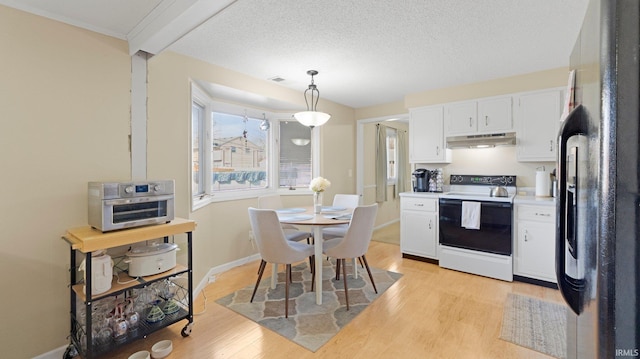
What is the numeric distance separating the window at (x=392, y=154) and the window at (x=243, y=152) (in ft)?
7.67

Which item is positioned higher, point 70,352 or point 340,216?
point 340,216

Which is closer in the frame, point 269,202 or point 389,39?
point 389,39

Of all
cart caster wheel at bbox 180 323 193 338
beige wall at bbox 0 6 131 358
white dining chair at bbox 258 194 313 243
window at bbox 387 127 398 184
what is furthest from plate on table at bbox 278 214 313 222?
window at bbox 387 127 398 184

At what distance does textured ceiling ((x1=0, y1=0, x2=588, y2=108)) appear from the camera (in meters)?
1.88

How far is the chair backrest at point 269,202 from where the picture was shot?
3424mm

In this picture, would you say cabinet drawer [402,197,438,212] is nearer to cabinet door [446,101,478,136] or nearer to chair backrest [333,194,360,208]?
chair backrest [333,194,360,208]

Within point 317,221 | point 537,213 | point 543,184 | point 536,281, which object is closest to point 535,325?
point 536,281

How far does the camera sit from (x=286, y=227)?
10.8 feet

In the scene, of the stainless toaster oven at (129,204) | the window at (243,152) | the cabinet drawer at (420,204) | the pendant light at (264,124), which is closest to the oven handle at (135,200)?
the stainless toaster oven at (129,204)

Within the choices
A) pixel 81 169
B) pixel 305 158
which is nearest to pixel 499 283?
pixel 305 158

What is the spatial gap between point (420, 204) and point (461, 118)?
125cm

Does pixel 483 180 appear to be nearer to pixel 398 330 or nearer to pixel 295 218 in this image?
pixel 398 330

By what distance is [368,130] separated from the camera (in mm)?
5426

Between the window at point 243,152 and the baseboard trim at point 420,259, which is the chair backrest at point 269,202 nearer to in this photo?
the window at point 243,152
